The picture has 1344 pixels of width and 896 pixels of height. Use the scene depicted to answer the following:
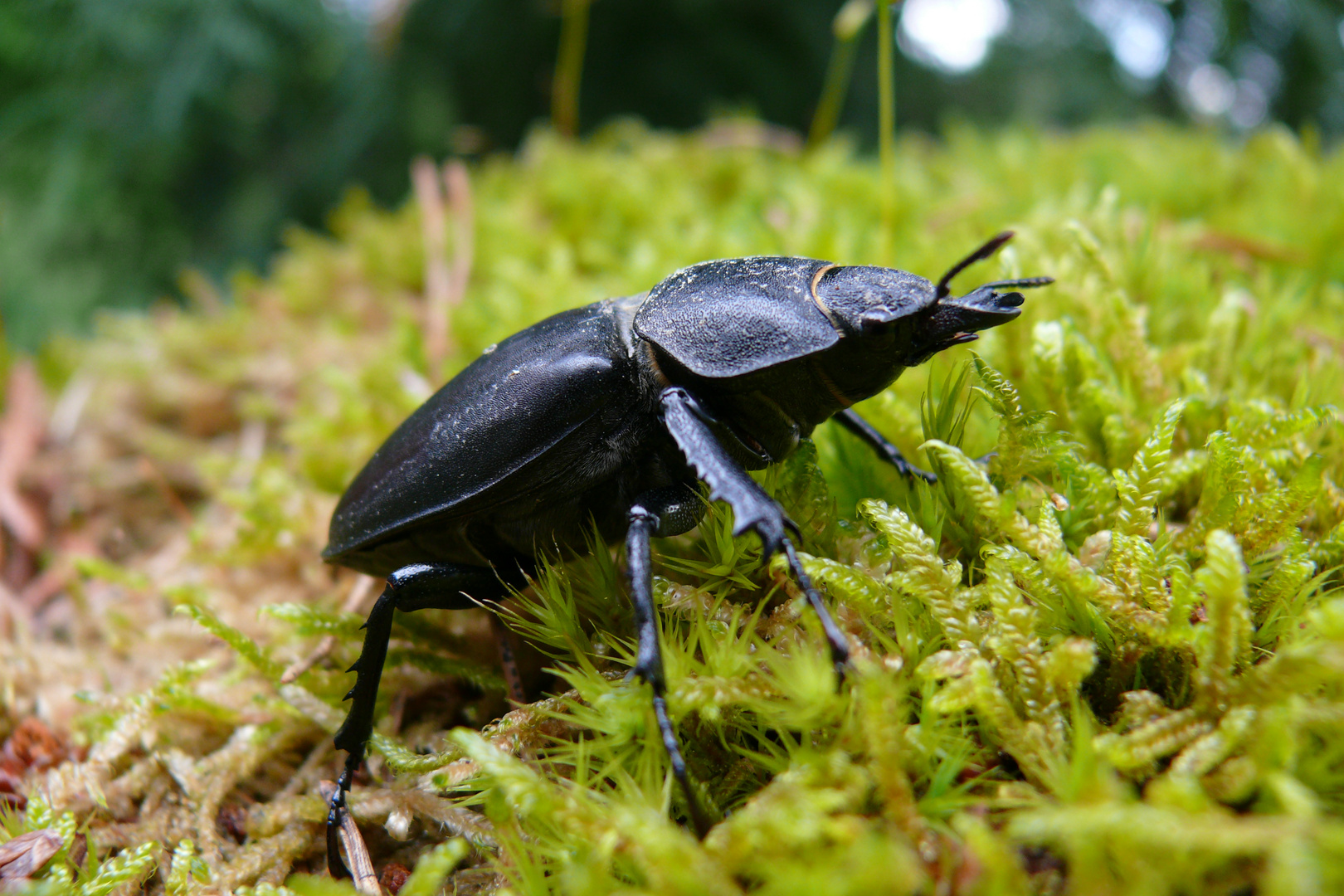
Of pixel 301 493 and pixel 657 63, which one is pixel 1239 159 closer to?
pixel 657 63

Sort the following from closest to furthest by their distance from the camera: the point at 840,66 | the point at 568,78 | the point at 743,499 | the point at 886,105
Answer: the point at 743,499, the point at 886,105, the point at 840,66, the point at 568,78

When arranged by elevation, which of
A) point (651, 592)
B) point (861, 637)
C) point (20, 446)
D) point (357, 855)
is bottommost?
point (357, 855)

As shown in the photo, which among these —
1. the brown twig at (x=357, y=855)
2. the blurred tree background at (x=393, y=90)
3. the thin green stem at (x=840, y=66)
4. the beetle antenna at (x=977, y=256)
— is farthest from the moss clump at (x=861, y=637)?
the blurred tree background at (x=393, y=90)

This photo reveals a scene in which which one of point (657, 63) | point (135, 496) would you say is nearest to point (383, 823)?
point (135, 496)

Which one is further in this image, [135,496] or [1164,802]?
[135,496]

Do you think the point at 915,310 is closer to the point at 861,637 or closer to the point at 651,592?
the point at 861,637

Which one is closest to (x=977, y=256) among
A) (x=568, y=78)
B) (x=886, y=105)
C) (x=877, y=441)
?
(x=877, y=441)
